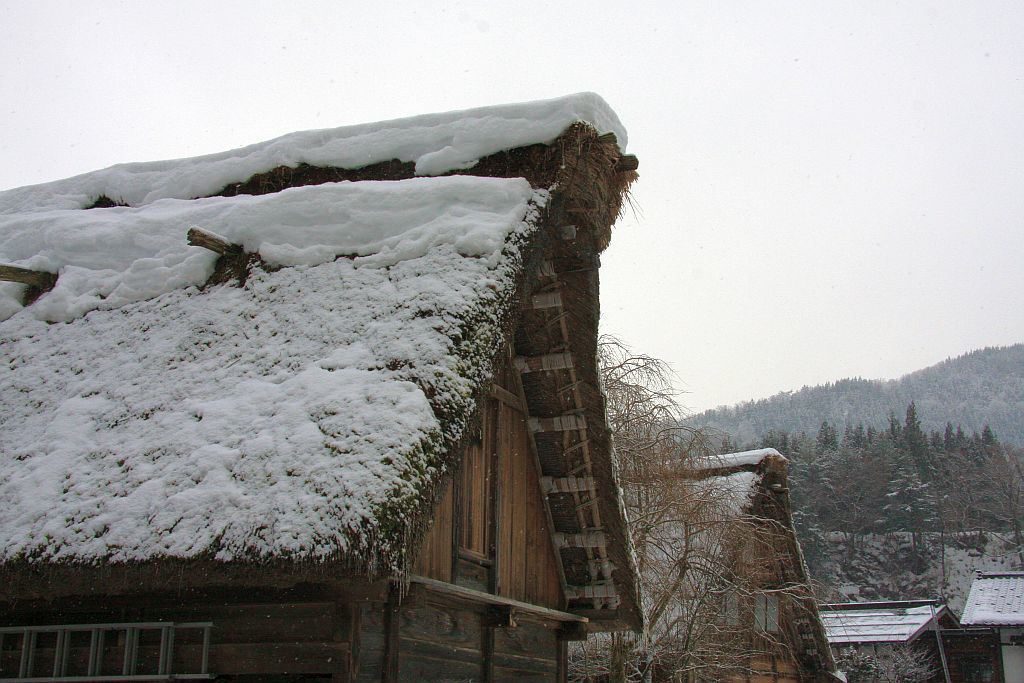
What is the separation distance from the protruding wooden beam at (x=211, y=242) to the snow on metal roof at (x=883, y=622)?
23.3m

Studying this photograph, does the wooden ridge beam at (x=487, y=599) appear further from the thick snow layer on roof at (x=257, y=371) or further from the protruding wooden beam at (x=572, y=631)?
the thick snow layer on roof at (x=257, y=371)

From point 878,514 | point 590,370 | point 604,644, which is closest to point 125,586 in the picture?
point 590,370

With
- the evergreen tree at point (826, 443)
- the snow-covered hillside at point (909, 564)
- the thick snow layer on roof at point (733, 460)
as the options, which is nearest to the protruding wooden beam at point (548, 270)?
the thick snow layer on roof at point (733, 460)

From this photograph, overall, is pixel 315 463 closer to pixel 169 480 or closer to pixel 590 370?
pixel 169 480

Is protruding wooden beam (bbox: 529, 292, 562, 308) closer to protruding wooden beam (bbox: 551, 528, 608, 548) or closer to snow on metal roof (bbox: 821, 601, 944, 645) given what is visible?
protruding wooden beam (bbox: 551, 528, 608, 548)

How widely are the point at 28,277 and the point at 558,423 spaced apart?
13.5 ft

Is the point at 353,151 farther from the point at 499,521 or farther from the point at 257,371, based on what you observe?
the point at 499,521

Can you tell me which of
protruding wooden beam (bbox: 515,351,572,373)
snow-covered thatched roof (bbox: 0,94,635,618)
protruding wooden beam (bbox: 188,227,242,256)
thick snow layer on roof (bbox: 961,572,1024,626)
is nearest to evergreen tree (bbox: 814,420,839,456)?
thick snow layer on roof (bbox: 961,572,1024,626)

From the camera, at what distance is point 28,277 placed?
637 centimetres

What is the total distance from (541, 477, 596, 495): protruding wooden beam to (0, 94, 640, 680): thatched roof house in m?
0.03

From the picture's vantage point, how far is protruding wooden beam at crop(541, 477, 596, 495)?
6980 millimetres

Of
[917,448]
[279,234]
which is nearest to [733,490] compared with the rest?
[279,234]

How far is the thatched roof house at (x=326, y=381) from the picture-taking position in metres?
4.05

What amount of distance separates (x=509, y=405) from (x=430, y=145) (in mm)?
2081
